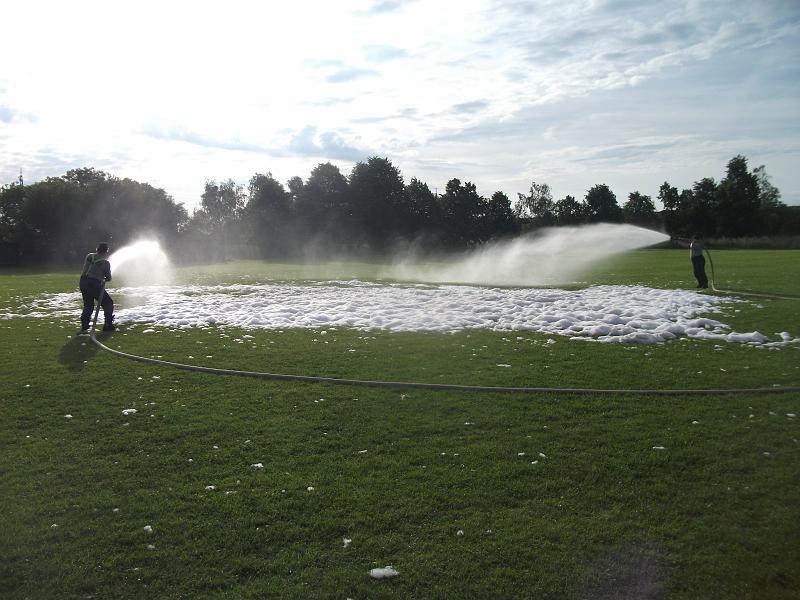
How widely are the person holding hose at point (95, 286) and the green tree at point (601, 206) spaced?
108103 mm

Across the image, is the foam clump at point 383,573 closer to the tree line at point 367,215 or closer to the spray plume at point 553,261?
the spray plume at point 553,261

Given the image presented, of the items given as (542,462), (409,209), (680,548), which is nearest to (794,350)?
(542,462)

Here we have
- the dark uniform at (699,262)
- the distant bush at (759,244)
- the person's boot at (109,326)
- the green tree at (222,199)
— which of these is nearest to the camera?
the person's boot at (109,326)

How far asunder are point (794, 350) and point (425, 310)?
11016 millimetres

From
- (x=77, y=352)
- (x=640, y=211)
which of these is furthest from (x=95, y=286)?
(x=640, y=211)

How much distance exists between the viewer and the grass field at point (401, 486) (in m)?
5.06

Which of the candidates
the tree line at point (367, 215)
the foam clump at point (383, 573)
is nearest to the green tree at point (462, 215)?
the tree line at point (367, 215)

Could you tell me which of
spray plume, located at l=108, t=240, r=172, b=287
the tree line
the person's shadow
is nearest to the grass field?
the person's shadow

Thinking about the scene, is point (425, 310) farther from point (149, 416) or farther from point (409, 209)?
point (409, 209)

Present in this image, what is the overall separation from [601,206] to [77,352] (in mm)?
114086

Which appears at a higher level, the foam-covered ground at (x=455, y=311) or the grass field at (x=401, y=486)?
the foam-covered ground at (x=455, y=311)

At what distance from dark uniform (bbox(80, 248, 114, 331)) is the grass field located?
5.42m

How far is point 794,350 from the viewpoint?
13188mm

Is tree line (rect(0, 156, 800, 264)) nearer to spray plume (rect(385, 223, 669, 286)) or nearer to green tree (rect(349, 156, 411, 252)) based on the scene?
green tree (rect(349, 156, 411, 252))
